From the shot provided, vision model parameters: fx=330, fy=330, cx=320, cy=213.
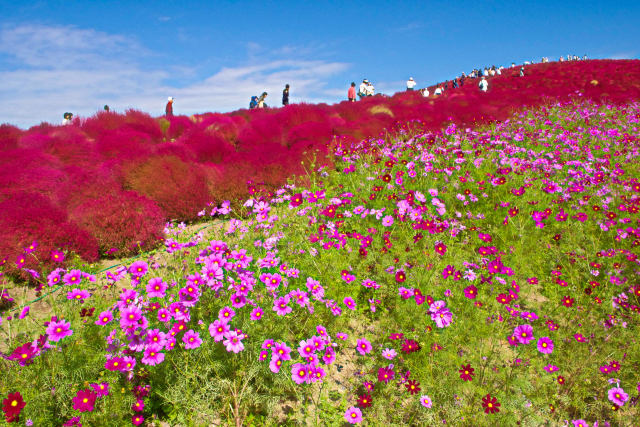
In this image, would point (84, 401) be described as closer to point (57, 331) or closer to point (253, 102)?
point (57, 331)

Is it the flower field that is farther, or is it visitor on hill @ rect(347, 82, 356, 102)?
visitor on hill @ rect(347, 82, 356, 102)

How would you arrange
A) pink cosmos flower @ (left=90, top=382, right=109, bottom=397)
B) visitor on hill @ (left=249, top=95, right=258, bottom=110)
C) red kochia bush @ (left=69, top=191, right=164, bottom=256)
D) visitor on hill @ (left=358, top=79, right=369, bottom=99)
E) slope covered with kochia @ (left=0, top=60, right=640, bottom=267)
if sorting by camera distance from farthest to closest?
visitor on hill @ (left=358, top=79, right=369, bottom=99) → visitor on hill @ (left=249, top=95, right=258, bottom=110) → red kochia bush @ (left=69, top=191, right=164, bottom=256) → slope covered with kochia @ (left=0, top=60, right=640, bottom=267) → pink cosmos flower @ (left=90, top=382, right=109, bottom=397)

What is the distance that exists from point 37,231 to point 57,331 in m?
2.63

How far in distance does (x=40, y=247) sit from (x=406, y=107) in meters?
9.27

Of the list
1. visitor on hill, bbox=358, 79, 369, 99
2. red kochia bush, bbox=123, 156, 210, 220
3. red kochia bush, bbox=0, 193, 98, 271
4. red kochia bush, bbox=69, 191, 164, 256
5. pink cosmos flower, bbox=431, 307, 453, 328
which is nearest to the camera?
pink cosmos flower, bbox=431, 307, 453, 328

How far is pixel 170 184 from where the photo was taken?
4785 mm

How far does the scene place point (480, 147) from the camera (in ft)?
18.7

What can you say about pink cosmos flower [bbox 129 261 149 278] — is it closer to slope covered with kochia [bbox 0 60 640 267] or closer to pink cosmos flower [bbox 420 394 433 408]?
A: slope covered with kochia [bbox 0 60 640 267]

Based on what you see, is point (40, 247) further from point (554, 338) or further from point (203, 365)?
point (554, 338)

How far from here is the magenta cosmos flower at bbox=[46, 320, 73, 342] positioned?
163 centimetres

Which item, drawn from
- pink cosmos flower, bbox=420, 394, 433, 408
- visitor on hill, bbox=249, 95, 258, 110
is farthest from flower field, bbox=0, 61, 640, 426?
visitor on hill, bbox=249, 95, 258, 110

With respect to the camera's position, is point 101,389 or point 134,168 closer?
point 101,389

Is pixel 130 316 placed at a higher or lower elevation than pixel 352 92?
lower

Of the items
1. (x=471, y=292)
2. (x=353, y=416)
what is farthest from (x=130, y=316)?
(x=471, y=292)
